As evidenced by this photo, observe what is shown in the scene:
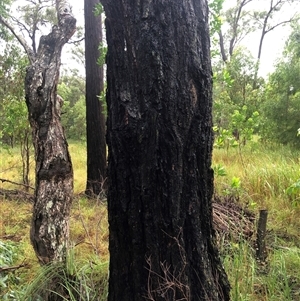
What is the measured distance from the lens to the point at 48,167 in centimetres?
269

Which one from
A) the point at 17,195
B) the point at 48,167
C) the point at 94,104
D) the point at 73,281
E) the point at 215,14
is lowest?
the point at 17,195

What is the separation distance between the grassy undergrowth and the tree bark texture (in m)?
0.16

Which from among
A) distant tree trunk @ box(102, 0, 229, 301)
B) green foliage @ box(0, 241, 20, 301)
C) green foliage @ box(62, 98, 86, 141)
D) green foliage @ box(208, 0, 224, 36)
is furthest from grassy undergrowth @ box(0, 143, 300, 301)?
green foliage @ box(62, 98, 86, 141)

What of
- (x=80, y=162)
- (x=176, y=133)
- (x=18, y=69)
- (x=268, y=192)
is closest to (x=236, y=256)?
(x=176, y=133)

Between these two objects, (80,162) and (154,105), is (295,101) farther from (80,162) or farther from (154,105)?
(154,105)

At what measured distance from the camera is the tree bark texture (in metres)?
2.60

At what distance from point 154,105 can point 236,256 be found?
1.43 meters

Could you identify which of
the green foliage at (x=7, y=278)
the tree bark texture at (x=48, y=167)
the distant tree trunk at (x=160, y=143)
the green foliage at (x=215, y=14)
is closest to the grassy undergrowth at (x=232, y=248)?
the green foliage at (x=7, y=278)

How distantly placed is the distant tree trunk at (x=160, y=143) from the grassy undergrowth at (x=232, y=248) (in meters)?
0.61

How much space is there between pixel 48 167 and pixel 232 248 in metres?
1.43

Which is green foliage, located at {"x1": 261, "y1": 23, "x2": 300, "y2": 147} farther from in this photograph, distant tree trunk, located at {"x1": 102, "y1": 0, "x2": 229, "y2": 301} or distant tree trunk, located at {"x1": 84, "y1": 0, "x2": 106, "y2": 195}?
distant tree trunk, located at {"x1": 102, "y1": 0, "x2": 229, "y2": 301}

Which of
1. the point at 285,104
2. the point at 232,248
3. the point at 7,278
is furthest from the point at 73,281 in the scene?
the point at 285,104

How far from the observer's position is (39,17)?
16.5 metres

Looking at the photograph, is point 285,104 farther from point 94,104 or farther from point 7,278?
point 7,278
